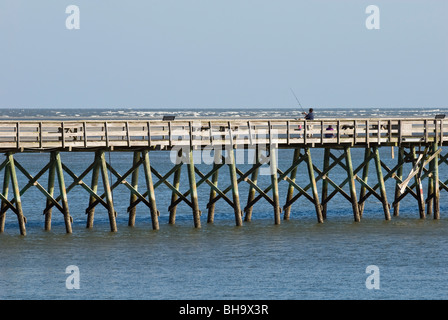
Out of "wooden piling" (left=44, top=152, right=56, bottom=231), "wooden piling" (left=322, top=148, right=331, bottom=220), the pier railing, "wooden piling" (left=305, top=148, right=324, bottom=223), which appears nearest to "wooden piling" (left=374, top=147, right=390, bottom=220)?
the pier railing

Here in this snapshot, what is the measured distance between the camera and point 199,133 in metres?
36.3

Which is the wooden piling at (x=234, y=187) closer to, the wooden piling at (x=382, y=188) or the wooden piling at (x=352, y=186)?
the wooden piling at (x=352, y=186)

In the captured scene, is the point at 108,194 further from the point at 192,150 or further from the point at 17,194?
the point at 192,150

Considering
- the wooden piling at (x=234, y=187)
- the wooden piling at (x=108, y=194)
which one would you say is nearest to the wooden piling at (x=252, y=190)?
the wooden piling at (x=234, y=187)

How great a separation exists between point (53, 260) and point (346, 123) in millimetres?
14098

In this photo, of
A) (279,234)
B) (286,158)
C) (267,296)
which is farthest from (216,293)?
(286,158)

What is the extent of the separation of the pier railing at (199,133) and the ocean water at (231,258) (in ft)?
9.74

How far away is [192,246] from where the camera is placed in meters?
33.2

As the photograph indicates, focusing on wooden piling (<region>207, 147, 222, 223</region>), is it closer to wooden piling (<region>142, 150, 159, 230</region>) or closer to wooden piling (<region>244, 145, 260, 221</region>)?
wooden piling (<region>244, 145, 260, 221</region>)

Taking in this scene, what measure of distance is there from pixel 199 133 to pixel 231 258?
20.8ft

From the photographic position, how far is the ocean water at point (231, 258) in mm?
27156

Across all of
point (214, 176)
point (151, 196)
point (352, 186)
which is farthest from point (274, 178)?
point (151, 196)

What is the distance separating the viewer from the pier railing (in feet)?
113
